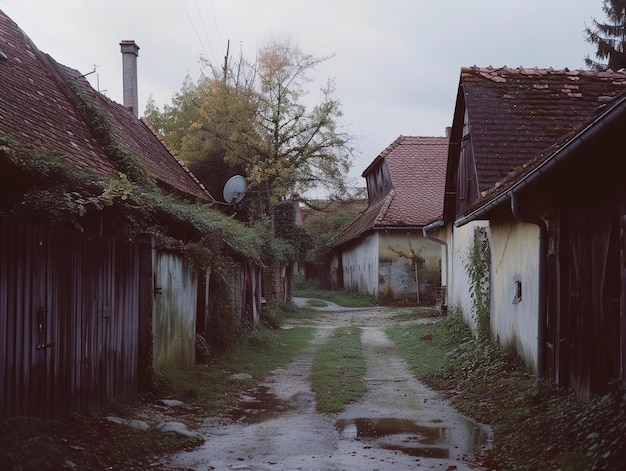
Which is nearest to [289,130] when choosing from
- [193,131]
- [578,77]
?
[193,131]

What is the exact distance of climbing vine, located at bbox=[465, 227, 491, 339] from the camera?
1354cm

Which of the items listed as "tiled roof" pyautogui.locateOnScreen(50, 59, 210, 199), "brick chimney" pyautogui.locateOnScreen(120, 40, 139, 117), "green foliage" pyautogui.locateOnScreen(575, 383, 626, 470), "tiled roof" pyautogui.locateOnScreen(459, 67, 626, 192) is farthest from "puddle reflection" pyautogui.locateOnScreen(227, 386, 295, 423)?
"brick chimney" pyautogui.locateOnScreen(120, 40, 139, 117)

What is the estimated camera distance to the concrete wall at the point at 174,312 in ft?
32.0

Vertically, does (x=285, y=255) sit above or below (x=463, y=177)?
below

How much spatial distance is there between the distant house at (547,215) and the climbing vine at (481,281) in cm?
5

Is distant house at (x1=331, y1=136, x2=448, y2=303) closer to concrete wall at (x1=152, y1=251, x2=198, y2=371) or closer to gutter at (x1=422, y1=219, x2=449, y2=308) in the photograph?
gutter at (x1=422, y1=219, x2=449, y2=308)

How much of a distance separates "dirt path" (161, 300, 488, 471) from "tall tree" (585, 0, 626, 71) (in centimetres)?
2563

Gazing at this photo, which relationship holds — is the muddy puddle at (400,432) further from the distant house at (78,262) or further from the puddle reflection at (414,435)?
the distant house at (78,262)

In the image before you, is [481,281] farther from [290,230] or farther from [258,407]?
[290,230]

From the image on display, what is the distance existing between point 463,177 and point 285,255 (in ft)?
38.1

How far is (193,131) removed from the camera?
90.1 ft

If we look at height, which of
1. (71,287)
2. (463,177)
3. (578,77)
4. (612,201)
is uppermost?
(578,77)

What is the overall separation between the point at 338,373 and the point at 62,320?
6.50 m

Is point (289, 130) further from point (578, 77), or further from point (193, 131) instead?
point (578, 77)
